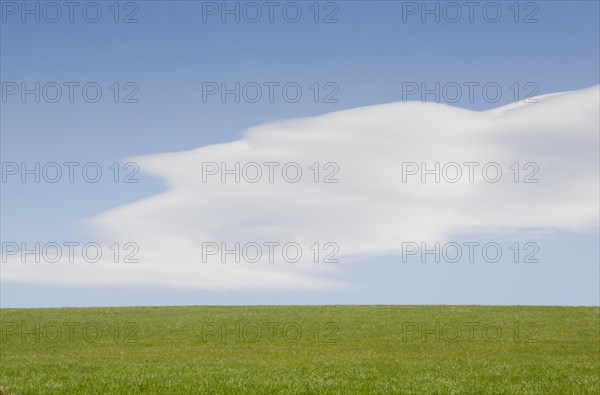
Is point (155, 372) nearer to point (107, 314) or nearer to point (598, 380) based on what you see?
point (598, 380)

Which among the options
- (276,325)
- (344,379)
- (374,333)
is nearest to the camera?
(344,379)

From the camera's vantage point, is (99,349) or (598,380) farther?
(99,349)

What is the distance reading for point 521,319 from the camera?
168ft

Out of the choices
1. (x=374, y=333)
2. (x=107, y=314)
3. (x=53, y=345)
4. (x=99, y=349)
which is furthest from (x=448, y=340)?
(x=107, y=314)

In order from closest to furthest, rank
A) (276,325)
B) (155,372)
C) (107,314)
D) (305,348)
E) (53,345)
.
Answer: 1. (155,372)
2. (305,348)
3. (53,345)
4. (276,325)
5. (107,314)

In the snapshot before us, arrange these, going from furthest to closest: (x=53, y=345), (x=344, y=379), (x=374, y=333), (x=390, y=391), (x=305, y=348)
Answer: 1. (x=374, y=333)
2. (x=53, y=345)
3. (x=305, y=348)
4. (x=344, y=379)
5. (x=390, y=391)

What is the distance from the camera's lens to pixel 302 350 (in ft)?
120

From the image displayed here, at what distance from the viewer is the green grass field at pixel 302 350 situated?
21016 mm

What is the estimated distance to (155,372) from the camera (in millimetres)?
23734

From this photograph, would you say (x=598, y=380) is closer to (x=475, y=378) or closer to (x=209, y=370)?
(x=475, y=378)

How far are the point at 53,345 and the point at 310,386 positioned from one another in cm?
2611

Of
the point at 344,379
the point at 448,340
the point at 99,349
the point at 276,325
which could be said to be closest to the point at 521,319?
the point at 448,340

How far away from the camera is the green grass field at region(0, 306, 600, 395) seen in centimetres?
2102

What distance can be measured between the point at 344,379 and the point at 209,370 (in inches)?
201
